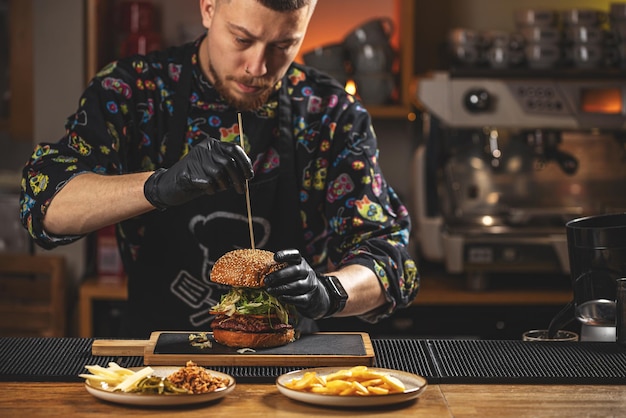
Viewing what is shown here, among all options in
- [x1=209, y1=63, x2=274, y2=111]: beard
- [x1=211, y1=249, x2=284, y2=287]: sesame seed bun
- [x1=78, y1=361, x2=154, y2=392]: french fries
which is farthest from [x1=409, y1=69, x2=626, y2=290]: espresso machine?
[x1=78, y1=361, x2=154, y2=392]: french fries

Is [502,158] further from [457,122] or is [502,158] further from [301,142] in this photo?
[301,142]

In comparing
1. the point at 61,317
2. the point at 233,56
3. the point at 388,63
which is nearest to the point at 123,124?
the point at 233,56

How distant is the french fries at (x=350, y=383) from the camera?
151cm

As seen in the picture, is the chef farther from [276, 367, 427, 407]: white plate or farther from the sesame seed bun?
[276, 367, 427, 407]: white plate

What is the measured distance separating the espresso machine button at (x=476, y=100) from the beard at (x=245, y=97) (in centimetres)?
142

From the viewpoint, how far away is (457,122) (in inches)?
144

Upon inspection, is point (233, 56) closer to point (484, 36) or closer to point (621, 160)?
point (484, 36)

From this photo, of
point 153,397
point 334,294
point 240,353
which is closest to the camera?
point 153,397

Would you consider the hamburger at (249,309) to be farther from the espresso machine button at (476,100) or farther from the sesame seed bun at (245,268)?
the espresso machine button at (476,100)

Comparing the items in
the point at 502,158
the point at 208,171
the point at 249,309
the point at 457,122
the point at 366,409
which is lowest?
the point at 366,409

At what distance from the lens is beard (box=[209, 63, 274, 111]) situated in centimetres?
223

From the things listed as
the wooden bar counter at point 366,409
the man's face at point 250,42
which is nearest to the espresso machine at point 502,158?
the man's face at point 250,42

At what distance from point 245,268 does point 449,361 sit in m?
0.44

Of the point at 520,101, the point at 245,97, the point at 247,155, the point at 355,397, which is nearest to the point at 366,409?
the point at 355,397
